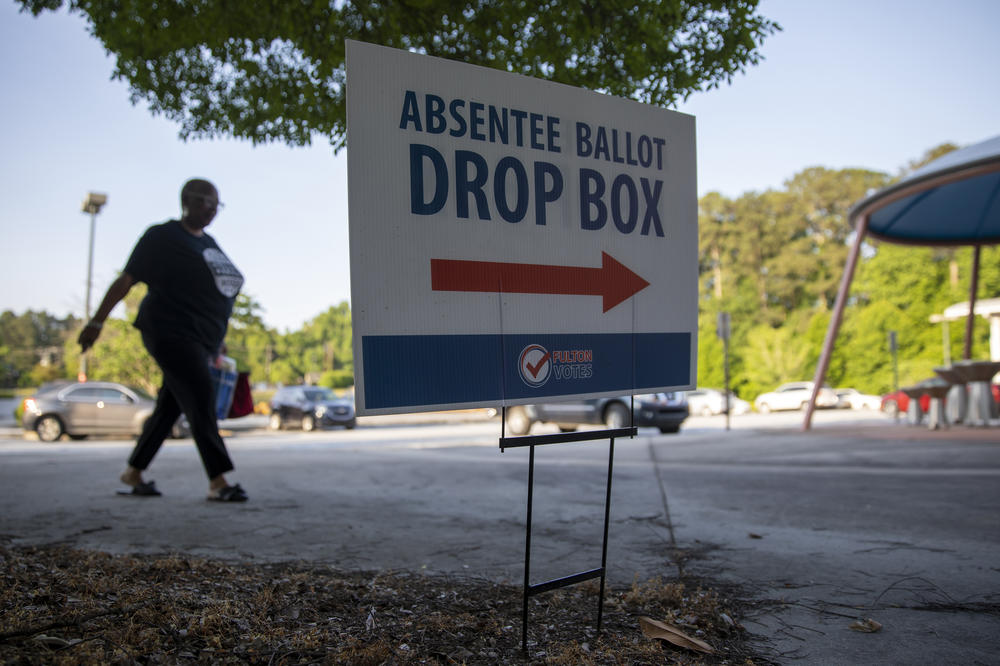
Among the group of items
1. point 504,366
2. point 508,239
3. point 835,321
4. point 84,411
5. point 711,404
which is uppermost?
point 835,321

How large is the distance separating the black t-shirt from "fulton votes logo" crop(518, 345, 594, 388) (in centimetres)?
296

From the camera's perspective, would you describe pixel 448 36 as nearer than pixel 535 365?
No

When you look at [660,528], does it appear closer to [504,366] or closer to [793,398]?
[504,366]

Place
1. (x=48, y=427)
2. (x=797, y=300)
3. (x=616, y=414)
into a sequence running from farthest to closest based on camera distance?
(x=797, y=300) → (x=48, y=427) → (x=616, y=414)

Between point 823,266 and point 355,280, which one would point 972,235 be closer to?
point 355,280

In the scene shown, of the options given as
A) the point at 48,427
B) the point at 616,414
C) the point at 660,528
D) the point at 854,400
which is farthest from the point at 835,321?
the point at 854,400

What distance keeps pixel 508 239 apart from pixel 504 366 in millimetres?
424

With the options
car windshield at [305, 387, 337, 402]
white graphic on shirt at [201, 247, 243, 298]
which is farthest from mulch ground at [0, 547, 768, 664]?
car windshield at [305, 387, 337, 402]

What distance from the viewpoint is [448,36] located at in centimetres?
506

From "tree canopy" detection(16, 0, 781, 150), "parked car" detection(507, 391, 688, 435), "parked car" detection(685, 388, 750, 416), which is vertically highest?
"tree canopy" detection(16, 0, 781, 150)

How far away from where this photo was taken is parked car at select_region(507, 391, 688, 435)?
15219 mm

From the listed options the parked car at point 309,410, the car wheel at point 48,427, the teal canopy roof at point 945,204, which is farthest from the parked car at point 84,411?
the teal canopy roof at point 945,204

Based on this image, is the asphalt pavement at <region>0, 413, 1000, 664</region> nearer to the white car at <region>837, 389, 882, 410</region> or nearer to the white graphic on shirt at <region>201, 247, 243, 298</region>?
the white graphic on shirt at <region>201, 247, 243, 298</region>

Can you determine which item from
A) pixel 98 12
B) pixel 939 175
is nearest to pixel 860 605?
pixel 98 12
